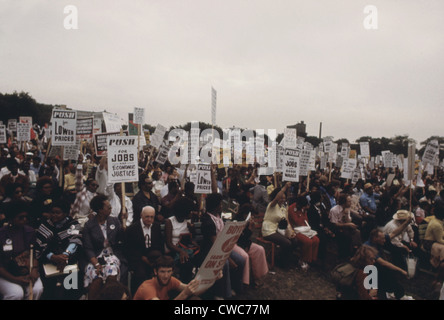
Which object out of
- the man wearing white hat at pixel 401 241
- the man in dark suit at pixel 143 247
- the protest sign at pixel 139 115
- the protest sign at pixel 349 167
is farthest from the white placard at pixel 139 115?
the man wearing white hat at pixel 401 241

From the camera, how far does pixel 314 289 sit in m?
5.82

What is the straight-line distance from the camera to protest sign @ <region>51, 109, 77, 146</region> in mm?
7927

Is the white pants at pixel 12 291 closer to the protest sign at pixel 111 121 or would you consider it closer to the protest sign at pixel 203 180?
the protest sign at pixel 203 180

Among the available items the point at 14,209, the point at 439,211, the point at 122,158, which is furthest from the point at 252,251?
the point at 14,209

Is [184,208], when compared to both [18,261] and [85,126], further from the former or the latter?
[85,126]

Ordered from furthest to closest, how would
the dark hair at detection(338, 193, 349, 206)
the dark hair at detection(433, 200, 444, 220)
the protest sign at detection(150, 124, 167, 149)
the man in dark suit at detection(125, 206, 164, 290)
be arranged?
the protest sign at detection(150, 124, 167, 149)
the dark hair at detection(338, 193, 349, 206)
the dark hair at detection(433, 200, 444, 220)
the man in dark suit at detection(125, 206, 164, 290)

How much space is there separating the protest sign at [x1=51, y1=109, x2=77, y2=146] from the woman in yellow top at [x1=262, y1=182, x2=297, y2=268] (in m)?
5.41

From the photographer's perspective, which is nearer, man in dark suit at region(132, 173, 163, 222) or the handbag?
the handbag

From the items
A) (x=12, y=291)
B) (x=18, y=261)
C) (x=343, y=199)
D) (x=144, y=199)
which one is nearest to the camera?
(x=12, y=291)

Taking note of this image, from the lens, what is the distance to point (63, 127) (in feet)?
26.3

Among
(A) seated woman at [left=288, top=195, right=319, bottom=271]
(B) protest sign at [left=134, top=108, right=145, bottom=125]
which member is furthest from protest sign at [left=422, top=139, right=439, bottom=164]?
(B) protest sign at [left=134, top=108, right=145, bottom=125]

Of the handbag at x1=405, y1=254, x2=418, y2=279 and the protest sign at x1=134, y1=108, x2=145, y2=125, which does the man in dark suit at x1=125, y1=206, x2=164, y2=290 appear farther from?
the protest sign at x1=134, y1=108, x2=145, y2=125

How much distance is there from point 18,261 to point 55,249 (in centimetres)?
49

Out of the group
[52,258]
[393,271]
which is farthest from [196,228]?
[393,271]
